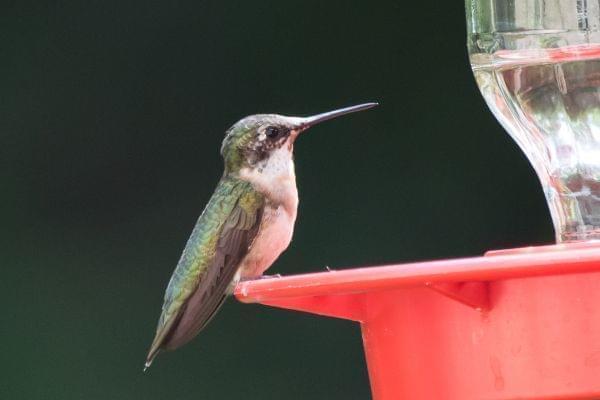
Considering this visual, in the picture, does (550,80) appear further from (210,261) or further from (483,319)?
(210,261)

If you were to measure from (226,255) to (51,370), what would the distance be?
2073 mm

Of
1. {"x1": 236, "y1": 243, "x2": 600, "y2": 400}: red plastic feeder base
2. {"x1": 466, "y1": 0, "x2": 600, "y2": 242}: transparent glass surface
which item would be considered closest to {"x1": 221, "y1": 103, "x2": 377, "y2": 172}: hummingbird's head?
{"x1": 466, "y1": 0, "x2": 600, "y2": 242}: transparent glass surface

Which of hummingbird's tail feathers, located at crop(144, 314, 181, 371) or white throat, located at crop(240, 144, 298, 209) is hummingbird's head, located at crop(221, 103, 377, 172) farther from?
hummingbird's tail feathers, located at crop(144, 314, 181, 371)

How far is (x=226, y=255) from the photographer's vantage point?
10.6 ft

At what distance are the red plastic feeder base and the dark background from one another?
10.4 feet

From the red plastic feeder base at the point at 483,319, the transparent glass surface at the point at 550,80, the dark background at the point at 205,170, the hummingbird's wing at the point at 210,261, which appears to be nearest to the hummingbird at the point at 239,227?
the hummingbird's wing at the point at 210,261

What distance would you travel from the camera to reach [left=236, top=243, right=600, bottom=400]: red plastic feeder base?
1.54 metres

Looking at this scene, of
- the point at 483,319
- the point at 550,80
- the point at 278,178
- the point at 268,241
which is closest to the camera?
the point at 483,319

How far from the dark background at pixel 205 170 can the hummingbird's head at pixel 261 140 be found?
164 cm

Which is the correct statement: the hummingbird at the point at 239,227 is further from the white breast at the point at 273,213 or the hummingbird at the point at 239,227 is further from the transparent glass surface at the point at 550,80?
the transparent glass surface at the point at 550,80

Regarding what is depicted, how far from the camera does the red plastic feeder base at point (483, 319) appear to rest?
1.54 metres

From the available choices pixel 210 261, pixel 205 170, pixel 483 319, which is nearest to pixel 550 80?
pixel 483 319

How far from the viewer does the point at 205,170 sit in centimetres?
535

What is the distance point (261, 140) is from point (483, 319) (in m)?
1.64
